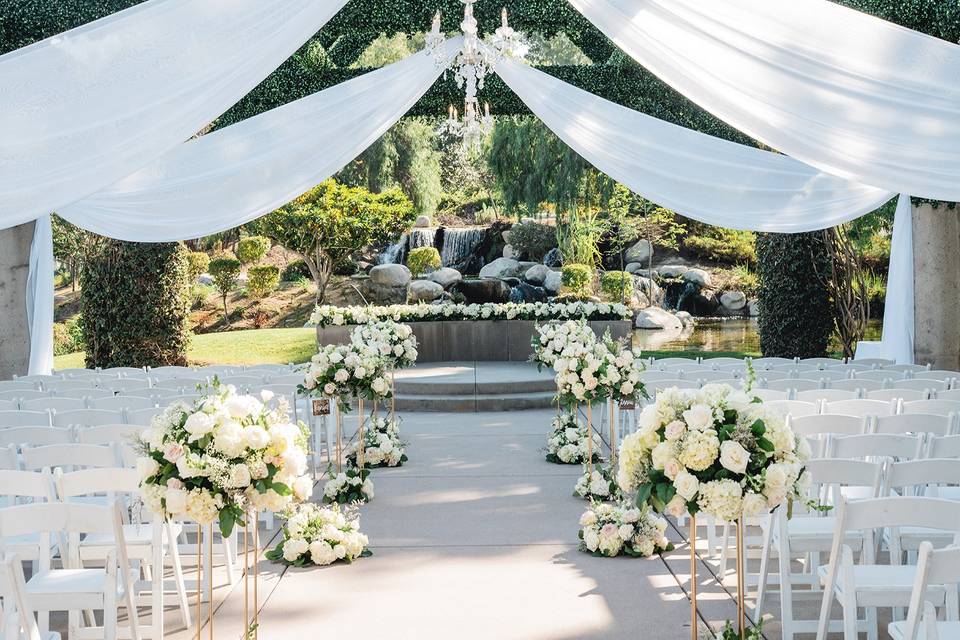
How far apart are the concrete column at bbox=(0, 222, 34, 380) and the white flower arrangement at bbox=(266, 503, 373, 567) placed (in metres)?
7.33

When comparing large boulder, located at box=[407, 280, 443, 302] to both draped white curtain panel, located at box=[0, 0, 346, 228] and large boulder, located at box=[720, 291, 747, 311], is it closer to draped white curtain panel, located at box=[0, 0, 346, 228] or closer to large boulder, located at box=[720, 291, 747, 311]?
large boulder, located at box=[720, 291, 747, 311]

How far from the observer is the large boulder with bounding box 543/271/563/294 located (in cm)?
2481

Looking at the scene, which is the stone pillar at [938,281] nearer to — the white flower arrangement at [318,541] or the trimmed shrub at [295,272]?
the white flower arrangement at [318,541]

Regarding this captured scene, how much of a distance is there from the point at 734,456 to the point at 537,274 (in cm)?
2236

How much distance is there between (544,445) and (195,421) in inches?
259

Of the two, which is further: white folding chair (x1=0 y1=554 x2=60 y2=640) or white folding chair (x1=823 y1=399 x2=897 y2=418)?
white folding chair (x1=823 y1=399 x2=897 y2=418)

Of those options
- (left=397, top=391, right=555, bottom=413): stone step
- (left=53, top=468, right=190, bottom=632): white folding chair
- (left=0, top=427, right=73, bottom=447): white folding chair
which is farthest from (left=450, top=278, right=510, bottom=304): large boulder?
(left=53, top=468, right=190, bottom=632): white folding chair

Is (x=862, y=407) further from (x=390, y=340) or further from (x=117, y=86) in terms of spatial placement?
(x=117, y=86)

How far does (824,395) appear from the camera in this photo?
7352 millimetres

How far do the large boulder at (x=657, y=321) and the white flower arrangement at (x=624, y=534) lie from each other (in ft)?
58.8

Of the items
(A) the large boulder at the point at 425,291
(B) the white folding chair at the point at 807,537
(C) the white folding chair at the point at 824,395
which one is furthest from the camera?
(A) the large boulder at the point at 425,291

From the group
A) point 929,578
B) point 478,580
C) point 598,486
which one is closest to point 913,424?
point 598,486

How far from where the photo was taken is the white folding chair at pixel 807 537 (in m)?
4.32

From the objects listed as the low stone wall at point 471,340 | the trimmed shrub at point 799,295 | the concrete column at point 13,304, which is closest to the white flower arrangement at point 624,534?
the concrete column at point 13,304
